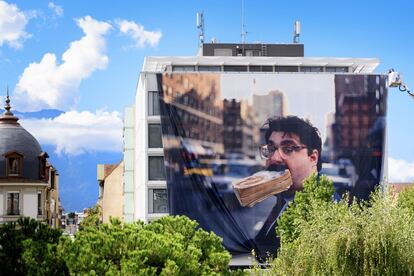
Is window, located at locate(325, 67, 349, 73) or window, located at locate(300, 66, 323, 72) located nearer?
window, located at locate(300, 66, 323, 72)

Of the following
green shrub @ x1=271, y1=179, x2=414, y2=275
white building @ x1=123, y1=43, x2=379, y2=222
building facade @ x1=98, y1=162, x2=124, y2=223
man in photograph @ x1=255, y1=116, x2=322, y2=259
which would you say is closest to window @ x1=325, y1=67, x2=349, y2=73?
white building @ x1=123, y1=43, x2=379, y2=222

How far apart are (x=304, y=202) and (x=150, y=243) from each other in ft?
94.6

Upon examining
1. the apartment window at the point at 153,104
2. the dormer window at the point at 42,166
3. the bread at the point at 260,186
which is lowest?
the bread at the point at 260,186

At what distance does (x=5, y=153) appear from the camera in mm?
51531

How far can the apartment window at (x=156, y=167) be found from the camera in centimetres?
6769

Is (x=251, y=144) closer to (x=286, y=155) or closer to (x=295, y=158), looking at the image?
(x=286, y=155)

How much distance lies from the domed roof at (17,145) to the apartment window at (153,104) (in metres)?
15.5

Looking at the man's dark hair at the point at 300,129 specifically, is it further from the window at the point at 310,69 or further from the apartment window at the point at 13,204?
the apartment window at the point at 13,204

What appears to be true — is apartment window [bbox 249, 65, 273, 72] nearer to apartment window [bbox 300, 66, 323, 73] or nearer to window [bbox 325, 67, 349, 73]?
apartment window [bbox 300, 66, 323, 73]

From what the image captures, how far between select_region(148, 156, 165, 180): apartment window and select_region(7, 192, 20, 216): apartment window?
58.5ft

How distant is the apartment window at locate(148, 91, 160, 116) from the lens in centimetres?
6769

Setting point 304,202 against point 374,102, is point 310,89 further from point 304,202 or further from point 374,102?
point 304,202

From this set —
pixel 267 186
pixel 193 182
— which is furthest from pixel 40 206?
pixel 267 186

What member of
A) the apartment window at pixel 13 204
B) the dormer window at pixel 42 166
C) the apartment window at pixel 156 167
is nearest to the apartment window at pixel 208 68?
the apartment window at pixel 156 167
